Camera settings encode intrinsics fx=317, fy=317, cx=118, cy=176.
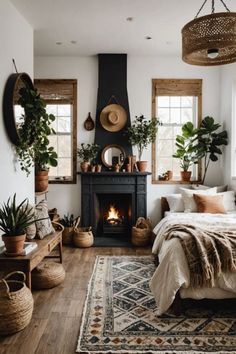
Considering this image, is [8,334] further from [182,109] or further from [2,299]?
[182,109]

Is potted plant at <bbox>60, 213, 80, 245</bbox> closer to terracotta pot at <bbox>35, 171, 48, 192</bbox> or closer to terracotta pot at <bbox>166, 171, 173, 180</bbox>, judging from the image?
terracotta pot at <bbox>35, 171, 48, 192</bbox>

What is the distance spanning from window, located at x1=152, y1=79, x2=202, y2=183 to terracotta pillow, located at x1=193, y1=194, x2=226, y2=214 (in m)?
0.96

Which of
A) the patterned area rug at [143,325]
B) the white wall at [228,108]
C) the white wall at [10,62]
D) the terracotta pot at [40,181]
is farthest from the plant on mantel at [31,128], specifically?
the white wall at [228,108]

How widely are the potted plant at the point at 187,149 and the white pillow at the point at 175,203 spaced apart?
59 centimetres

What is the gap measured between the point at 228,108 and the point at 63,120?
3.00 metres

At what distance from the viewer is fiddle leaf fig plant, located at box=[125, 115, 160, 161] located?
5.59m

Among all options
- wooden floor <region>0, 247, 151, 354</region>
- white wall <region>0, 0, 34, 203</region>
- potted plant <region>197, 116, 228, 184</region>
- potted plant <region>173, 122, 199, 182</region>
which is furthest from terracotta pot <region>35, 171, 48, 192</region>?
potted plant <region>197, 116, 228, 184</region>

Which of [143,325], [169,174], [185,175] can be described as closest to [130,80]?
[169,174]

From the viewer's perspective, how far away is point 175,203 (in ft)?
17.6

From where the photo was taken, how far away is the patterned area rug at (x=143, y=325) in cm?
242

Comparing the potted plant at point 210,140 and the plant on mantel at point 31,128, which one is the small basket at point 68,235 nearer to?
the plant on mantel at point 31,128

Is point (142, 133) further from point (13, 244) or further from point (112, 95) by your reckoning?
point (13, 244)

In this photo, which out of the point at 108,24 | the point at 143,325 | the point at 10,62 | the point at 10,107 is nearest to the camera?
the point at 143,325

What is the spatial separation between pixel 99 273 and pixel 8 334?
1.64m
